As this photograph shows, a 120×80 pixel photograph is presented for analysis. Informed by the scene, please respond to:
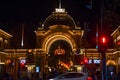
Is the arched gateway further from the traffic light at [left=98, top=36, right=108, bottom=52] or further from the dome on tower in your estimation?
the traffic light at [left=98, top=36, right=108, bottom=52]

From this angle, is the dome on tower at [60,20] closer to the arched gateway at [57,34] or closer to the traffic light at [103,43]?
the arched gateway at [57,34]

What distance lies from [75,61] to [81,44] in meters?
5.88

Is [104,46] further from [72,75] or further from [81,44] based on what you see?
[81,44]

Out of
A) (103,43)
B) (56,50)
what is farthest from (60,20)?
(103,43)

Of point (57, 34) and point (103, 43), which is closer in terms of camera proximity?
point (103, 43)

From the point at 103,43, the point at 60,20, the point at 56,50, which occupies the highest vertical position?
the point at 60,20

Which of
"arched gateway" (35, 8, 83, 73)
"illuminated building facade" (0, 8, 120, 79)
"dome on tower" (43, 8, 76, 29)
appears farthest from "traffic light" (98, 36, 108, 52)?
"dome on tower" (43, 8, 76, 29)

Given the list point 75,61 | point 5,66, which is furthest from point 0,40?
point 75,61

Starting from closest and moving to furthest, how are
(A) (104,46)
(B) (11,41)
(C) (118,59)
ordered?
(A) (104,46) → (C) (118,59) → (B) (11,41)

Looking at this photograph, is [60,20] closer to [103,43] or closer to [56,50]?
[56,50]

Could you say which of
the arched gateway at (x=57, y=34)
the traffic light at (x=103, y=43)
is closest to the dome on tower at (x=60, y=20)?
the arched gateway at (x=57, y=34)

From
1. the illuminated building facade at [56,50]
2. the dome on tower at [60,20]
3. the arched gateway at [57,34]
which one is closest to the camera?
the illuminated building facade at [56,50]

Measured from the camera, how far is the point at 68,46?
76.7m

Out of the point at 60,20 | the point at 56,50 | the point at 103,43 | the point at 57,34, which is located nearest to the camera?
the point at 103,43
